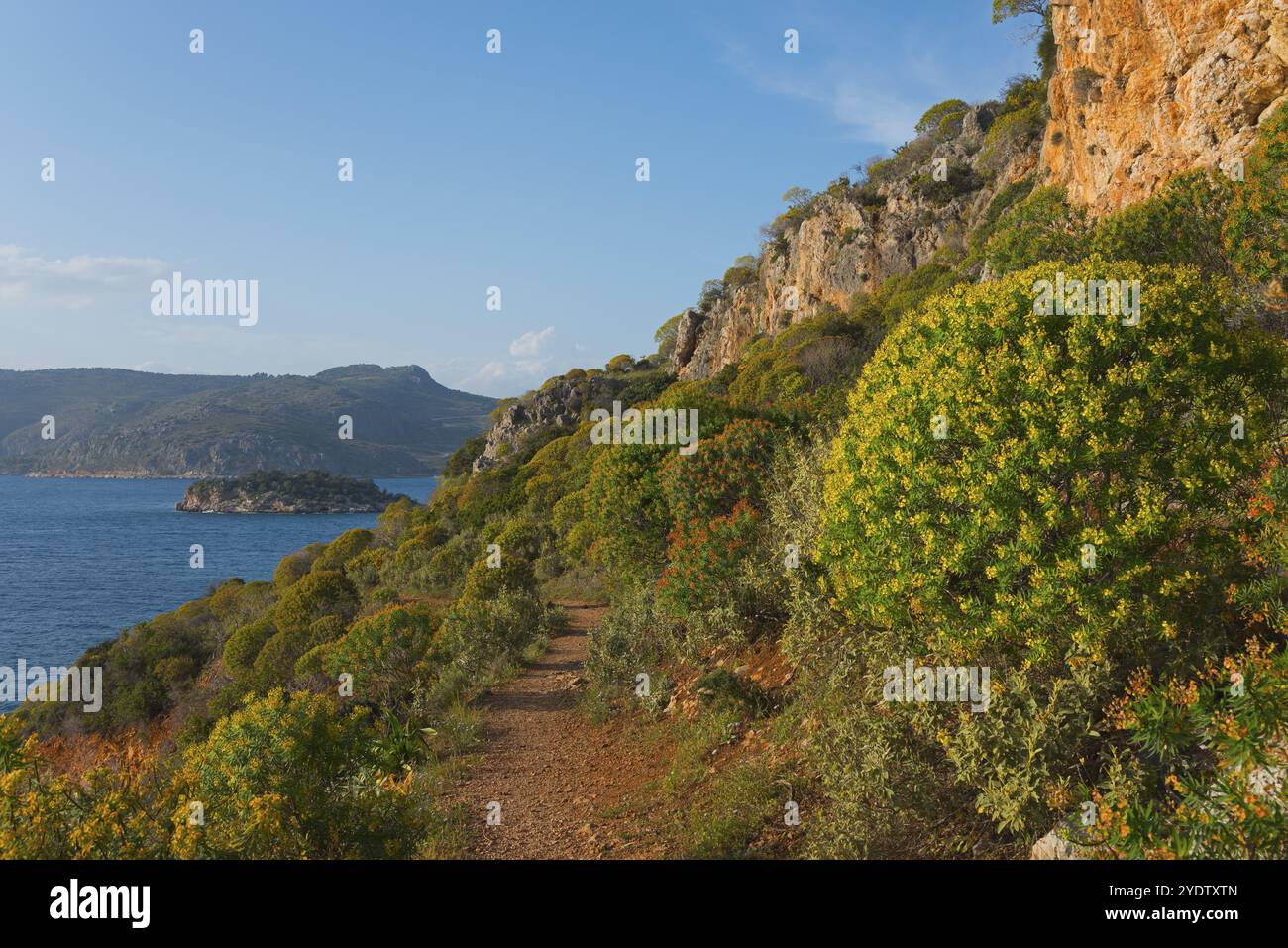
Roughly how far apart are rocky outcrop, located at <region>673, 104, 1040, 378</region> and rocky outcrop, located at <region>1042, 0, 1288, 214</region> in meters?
12.9

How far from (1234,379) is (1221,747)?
11.4 feet

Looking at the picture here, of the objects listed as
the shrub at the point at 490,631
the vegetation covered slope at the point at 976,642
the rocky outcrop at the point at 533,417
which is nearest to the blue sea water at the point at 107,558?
the rocky outcrop at the point at 533,417

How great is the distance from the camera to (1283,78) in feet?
51.9

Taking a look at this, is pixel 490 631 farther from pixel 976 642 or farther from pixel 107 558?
pixel 107 558

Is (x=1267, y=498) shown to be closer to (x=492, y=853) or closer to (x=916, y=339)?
(x=916, y=339)

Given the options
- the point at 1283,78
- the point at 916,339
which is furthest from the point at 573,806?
the point at 1283,78

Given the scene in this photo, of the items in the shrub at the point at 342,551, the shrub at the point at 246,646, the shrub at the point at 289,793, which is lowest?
the shrub at the point at 246,646

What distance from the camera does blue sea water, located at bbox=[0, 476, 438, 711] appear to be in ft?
136

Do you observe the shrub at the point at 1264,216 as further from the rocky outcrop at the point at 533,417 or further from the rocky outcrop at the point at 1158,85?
the rocky outcrop at the point at 533,417

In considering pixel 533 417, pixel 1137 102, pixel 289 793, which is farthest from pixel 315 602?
pixel 533 417

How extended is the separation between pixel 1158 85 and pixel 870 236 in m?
27.1

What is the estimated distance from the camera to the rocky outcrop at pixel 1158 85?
16.5 meters

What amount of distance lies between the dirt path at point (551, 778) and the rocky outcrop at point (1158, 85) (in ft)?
54.5

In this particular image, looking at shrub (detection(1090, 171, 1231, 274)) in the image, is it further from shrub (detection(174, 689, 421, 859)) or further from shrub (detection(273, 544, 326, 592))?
shrub (detection(273, 544, 326, 592))
